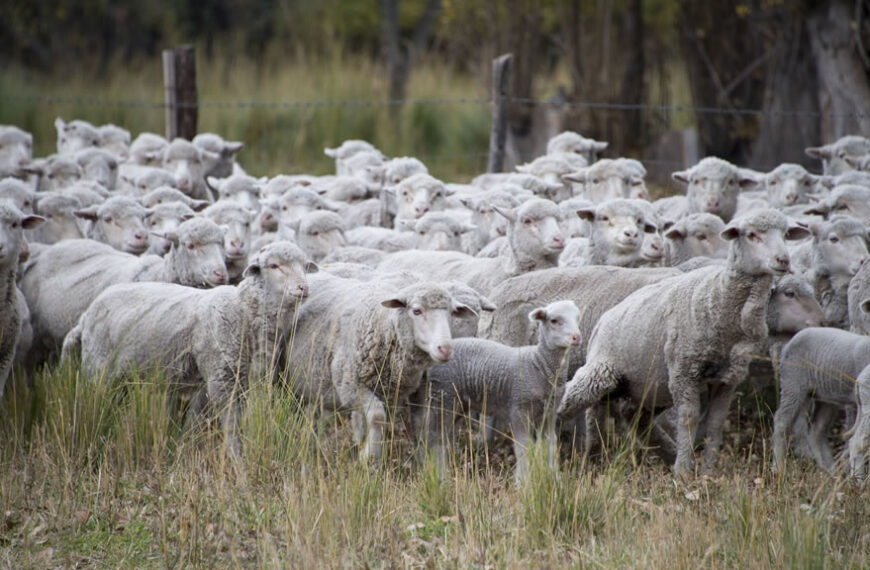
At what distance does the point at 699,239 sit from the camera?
8031 millimetres

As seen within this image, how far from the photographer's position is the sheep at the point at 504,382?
615cm

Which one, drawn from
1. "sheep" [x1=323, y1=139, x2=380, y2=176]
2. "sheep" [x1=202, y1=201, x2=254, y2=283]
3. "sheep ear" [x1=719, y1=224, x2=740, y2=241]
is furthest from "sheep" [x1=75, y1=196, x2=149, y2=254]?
"sheep ear" [x1=719, y1=224, x2=740, y2=241]

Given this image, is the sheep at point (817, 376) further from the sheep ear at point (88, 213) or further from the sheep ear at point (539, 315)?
the sheep ear at point (88, 213)

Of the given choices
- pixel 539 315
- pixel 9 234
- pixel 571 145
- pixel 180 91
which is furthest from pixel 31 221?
pixel 180 91

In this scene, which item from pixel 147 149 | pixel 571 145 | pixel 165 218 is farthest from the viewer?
pixel 147 149

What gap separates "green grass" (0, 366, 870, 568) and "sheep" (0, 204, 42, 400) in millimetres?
662

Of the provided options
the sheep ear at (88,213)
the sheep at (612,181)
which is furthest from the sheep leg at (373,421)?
the sheep at (612,181)

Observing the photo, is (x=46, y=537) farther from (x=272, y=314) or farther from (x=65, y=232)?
(x=65, y=232)

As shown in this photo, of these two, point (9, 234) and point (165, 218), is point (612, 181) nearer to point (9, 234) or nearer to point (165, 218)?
point (165, 218)

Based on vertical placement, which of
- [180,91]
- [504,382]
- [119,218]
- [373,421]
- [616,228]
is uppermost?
[180,91]

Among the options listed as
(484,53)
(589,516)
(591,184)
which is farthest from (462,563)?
(484,53)

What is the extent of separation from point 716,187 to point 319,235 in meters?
3.15

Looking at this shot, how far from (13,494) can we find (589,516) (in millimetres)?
2734

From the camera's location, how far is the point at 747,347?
6.11m
